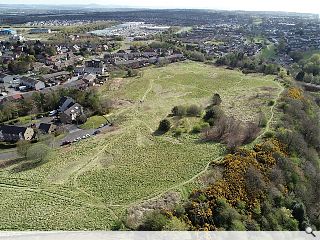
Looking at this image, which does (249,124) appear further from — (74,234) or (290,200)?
(74,234)

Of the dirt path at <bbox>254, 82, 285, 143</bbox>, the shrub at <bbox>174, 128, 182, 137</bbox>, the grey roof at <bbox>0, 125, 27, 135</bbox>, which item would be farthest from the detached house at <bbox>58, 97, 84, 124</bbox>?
the dirt path at <bbox>254, 82, 285, 143</bbox>

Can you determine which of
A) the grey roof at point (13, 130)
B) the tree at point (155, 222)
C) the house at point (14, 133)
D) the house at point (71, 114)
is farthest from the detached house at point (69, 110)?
the tree at point (155, 222)

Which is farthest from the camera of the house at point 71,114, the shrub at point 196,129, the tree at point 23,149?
the house at point 71,114

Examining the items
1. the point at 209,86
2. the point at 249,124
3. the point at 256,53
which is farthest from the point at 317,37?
the point at 249,124

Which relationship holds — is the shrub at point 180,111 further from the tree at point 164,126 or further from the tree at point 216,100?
the tree at point 216,100

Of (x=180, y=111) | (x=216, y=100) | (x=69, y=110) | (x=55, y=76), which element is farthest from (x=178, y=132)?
(x=55, y=76)

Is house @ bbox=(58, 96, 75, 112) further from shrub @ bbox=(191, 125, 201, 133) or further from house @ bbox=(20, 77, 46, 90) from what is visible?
shrub @ bbox=(191, 125, 201, 133)
